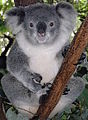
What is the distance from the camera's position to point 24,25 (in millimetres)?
2930

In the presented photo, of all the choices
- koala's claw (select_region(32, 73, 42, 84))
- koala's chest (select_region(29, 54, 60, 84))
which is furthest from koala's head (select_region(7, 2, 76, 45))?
koala's claw (select_region(32, 73, 42, 84))

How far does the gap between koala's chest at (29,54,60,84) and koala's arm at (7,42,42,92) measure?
6 centimetres

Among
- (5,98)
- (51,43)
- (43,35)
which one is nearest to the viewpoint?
(43,35)

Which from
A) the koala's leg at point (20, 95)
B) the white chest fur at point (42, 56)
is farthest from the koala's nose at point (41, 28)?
the koala's leg at point (20, 95)

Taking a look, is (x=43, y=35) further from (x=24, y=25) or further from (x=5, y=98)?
(x=5, y=98)

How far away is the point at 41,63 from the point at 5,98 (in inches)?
21.1

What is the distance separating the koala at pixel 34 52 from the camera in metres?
2.84

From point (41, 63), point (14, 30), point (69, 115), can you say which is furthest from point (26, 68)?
point (69, 115)

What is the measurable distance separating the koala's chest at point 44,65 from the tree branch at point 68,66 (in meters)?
0.44

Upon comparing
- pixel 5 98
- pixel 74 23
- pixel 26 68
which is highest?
pixel 74 23

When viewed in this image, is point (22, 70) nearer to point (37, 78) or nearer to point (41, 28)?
point (37, 78)

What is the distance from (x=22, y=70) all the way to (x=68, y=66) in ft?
2.35

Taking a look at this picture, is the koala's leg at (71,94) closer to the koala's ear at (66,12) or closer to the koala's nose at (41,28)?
the koala's ear at (66,12)

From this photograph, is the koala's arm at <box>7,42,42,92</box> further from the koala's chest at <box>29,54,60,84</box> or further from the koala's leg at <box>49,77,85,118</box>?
the koala's leg at <box>49,77,85,118</box>
